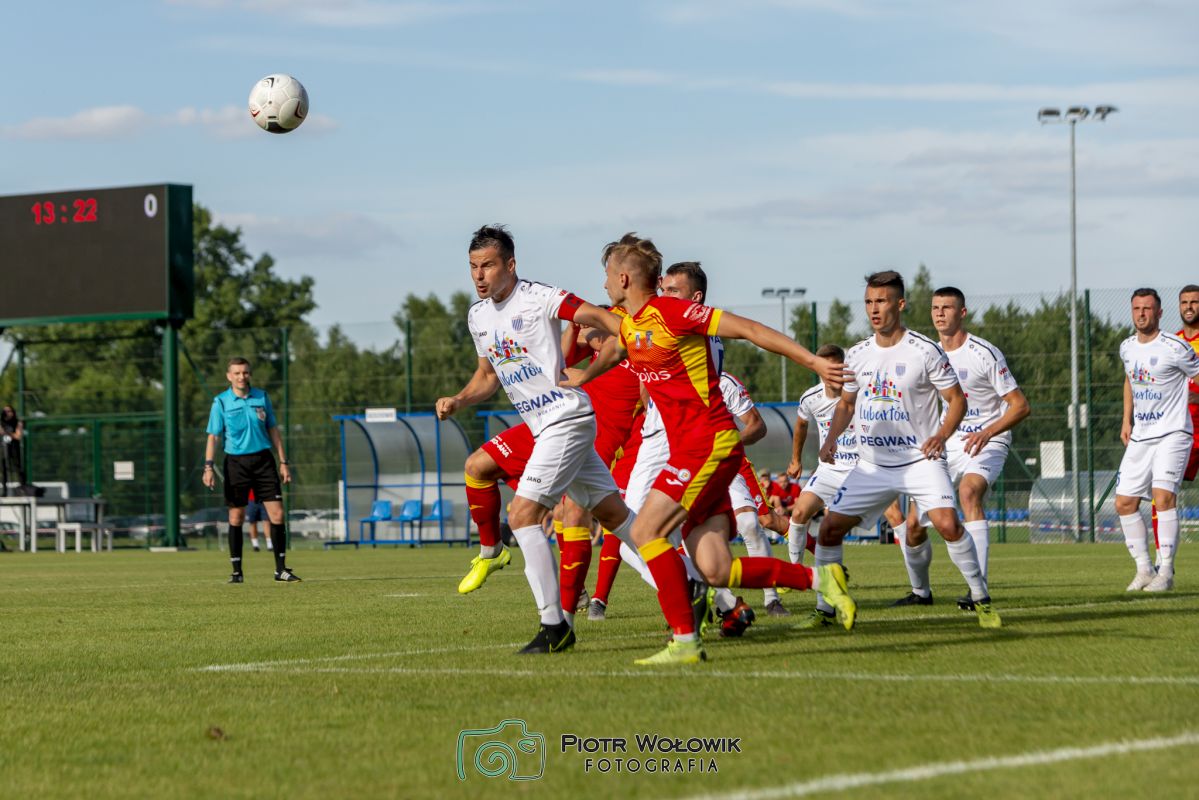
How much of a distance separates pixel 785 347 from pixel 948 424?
7.45 ft

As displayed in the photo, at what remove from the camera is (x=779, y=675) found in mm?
6887

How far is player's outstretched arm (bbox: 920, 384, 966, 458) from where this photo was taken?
30.0 feet

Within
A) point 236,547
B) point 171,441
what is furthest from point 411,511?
point 236,547

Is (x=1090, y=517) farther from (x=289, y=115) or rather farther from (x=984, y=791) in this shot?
(x=984, y=791)

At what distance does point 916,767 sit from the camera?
4.61 meters

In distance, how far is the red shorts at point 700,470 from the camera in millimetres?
7613

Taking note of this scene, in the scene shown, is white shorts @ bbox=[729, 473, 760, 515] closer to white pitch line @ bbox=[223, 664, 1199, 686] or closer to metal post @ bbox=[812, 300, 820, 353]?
white pitch line @ bbox=[223, 664, 1199, 686]

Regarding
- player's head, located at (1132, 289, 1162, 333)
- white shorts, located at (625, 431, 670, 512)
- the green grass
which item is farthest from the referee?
player's head, located at (1132, 289, 1162, 333)

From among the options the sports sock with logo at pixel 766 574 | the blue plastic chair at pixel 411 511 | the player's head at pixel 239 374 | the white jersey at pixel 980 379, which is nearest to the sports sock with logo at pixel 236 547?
the player's head at pixel 239 374

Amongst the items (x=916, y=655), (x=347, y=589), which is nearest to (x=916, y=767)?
(x=916, y=655)

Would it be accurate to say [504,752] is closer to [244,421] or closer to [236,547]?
[244,421]

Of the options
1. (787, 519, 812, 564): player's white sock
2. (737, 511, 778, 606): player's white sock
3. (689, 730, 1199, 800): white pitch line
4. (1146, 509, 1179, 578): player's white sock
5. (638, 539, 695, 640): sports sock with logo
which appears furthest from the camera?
(1146, 509, 1179, 578): player's white sock

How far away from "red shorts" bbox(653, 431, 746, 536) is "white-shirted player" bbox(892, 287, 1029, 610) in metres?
3.41

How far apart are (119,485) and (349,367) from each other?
585 cm
